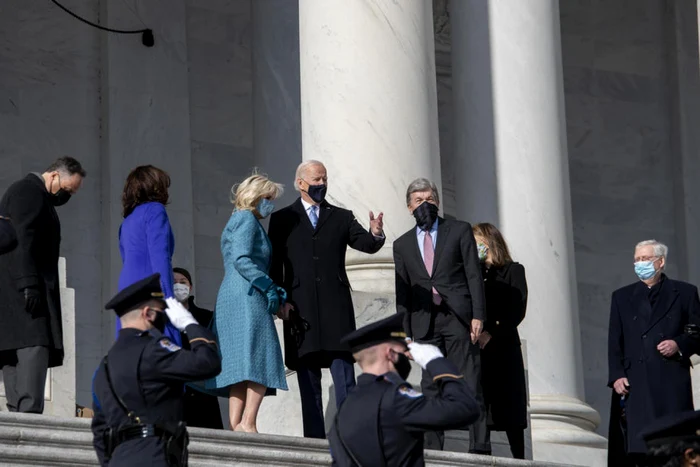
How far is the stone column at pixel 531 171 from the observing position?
74.3 feet

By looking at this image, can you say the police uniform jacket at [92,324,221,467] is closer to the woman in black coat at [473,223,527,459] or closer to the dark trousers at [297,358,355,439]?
the dark trousers at [297,358,355,439]

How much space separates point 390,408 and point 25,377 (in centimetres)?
464

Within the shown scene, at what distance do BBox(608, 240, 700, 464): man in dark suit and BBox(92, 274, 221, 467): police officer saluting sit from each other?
6450mm

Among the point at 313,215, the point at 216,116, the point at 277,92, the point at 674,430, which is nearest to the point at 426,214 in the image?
the point at 313,215

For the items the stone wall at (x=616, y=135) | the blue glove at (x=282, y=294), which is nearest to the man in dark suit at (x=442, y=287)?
the blue glove at (x=282, y=294)

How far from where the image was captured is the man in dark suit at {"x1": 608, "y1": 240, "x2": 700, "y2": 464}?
18688 millimetres

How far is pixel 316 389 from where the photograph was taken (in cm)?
1730

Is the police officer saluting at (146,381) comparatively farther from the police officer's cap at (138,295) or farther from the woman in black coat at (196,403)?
the woman in black coat at (196,403)

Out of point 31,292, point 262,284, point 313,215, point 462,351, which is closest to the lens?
point 31,292

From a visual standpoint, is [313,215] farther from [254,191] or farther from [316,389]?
[316,389]

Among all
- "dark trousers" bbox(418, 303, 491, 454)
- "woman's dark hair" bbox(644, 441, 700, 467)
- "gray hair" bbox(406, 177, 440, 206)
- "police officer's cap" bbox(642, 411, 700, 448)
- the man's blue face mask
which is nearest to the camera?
"woman's dark hair" bbox(644, 441, 700, 467)

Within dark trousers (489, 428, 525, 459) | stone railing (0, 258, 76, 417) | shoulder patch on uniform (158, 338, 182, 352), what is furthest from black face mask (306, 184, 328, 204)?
shoulder patch on uniform (158, 338, 182, 352)

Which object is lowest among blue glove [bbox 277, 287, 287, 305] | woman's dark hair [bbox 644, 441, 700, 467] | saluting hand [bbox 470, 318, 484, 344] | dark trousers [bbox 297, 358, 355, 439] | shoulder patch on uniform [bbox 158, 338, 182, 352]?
woman's dark hair [bbox 644, 441, 700, 467]

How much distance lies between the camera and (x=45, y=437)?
49.2 ft
